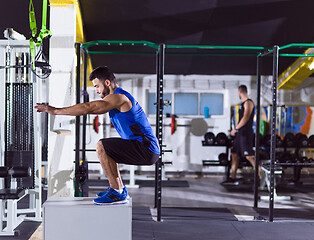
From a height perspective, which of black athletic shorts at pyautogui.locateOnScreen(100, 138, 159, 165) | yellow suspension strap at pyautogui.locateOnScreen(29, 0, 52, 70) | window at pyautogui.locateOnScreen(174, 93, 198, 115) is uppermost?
yellow suspension strap at pyautogui.locateOnScreen(29, 0, 52, 70)

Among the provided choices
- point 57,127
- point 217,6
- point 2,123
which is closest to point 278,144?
point 217,6

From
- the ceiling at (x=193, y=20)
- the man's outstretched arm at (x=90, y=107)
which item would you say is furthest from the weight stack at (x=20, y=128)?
the man's outstretched arm at (x=90, y=107)

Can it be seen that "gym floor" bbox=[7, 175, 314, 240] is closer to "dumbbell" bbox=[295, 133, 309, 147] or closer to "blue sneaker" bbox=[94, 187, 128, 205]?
"dumbbell" bbox=[295, 133, 309, 147]

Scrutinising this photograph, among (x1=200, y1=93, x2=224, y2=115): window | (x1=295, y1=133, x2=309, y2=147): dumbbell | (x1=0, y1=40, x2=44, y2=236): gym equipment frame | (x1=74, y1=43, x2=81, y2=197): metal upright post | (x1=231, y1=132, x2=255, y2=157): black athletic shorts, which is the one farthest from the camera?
(x1=200, y1=93, x2=224, y2=115): window

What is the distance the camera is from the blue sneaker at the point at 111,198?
253 centimetres

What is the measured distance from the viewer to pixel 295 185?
629 cm

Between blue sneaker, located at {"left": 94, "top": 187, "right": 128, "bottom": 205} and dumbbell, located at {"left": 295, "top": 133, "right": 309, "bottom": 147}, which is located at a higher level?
dumbbell, located at {"left": 295, "top": 133, "right": 309, "bottom": 147}

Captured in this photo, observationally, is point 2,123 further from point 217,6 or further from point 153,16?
point 217,6

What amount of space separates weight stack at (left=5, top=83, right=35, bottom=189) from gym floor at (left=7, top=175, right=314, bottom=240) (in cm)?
64

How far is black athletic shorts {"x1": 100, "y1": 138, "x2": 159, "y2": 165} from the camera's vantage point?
2510mm

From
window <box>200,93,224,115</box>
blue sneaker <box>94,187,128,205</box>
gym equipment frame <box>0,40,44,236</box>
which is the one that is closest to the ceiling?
gym equipment frame <box>0,40,44,236</box>

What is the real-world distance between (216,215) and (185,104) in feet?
Result: 12.2

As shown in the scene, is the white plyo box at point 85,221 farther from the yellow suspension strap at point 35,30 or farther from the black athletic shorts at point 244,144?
the black athletic shorts at point 244,144

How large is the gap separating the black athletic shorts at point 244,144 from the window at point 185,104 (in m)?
1.82
